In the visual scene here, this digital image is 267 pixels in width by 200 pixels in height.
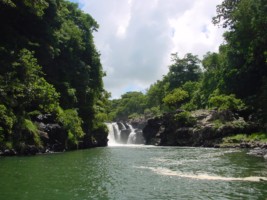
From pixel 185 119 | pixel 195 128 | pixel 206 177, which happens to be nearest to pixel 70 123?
pixel 195 128

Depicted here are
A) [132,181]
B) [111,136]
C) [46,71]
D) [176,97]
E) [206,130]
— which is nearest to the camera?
[132,181]

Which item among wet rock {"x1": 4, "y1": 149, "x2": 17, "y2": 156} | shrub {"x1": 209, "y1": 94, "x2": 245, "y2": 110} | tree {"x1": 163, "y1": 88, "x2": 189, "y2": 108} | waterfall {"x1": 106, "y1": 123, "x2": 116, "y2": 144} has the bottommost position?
wet rock {"x1": 4, "y1": 149, "x2": 17, "y2": 156}

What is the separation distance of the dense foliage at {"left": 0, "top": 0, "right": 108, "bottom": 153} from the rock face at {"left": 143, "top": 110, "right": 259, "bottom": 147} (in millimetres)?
10477

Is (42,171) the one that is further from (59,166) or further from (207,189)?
(207,189)

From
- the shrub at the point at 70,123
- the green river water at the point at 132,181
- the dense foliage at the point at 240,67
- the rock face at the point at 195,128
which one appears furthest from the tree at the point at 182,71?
the green river water at the point at 132,181

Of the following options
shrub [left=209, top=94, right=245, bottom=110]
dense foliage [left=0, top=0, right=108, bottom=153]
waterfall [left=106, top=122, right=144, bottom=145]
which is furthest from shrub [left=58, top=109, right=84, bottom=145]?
waterfall [left=106, top=122, right=144, bottom=145]

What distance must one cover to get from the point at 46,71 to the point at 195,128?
79.5 ft

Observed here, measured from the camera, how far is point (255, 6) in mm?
42875

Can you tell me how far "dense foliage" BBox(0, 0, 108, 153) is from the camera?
33875 millimetres

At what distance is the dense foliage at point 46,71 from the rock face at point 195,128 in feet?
34.4

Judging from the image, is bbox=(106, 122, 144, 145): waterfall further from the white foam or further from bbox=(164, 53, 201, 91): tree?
the white foam

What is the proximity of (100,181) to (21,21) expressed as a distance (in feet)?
96.4

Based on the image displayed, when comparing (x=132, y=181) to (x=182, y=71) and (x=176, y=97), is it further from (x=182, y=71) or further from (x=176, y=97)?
(x=182, y=71)

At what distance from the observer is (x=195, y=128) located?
181ft
